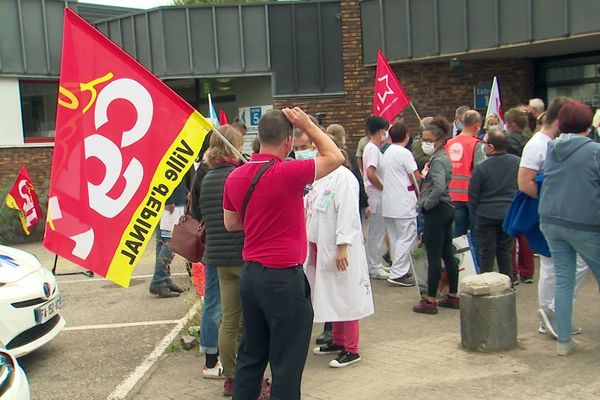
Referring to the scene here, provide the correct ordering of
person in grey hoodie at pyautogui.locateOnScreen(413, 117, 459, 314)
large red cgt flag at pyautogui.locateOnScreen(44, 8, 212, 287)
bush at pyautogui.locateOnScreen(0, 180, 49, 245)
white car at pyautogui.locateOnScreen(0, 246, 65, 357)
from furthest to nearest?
bush at pyautogui.locateOnScreen(0, 180, 49, 245), person in grey hoodie at pyautogui.locateOnScreen(413, 117, 459, 314), white car at pyautogui.locateOnScreen(0, 246, 65, 357), large red cgt flag at pyautogui.locateOnScreen(44, 8, 212, 287)

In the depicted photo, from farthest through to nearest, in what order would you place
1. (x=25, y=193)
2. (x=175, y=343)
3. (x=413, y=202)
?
(x=25, y=193)
(x=413, y=202)
(x=175, y=343)

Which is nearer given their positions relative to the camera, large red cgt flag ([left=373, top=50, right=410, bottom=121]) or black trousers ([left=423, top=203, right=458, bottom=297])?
black trousers ([left=423, top=203, right=458, bottom=297])

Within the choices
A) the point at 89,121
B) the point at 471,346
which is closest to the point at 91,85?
the point at 89,121

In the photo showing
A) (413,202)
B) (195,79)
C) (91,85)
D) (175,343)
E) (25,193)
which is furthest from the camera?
(195,79)

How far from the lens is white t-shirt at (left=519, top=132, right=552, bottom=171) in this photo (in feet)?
18.3

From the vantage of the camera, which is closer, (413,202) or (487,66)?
(413,202)

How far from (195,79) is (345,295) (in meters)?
12.7

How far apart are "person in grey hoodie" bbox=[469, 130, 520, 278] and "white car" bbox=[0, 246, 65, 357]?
4.15 m

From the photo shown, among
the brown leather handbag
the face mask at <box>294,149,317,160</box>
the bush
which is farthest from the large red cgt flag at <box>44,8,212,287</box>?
the bush

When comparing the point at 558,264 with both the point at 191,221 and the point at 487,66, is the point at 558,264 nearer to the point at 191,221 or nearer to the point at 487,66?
the point at 191,221

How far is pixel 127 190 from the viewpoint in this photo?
4809 mm

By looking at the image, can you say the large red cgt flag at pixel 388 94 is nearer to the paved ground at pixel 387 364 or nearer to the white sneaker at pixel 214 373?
the paved ground at pixel 387 364

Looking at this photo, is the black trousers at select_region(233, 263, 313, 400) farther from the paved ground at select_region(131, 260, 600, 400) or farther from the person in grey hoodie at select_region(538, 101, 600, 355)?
the person in grey hoodie at select_region(538, 101, 600, 355)

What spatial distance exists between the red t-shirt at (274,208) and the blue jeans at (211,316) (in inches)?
64.4
